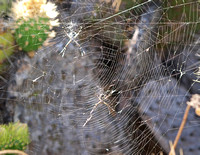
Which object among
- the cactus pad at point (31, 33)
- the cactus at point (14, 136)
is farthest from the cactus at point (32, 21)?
the cactus at point (14, 136)

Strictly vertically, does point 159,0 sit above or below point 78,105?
above

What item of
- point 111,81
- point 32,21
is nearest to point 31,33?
point 32,21

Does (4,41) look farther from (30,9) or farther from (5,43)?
(30,9)

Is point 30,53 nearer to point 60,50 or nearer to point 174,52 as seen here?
point 60,50

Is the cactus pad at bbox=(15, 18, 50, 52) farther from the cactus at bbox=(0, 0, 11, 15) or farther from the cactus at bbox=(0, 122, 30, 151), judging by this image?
the cactus at bbox=(0, 122, 30, 151)

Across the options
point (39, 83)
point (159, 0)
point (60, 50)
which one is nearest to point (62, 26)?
point (60, 50)

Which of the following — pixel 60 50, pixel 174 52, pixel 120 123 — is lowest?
pixel 120 123

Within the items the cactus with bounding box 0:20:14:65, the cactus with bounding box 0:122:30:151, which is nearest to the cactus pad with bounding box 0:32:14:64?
the cactus with bounding box 0:20:14:65
